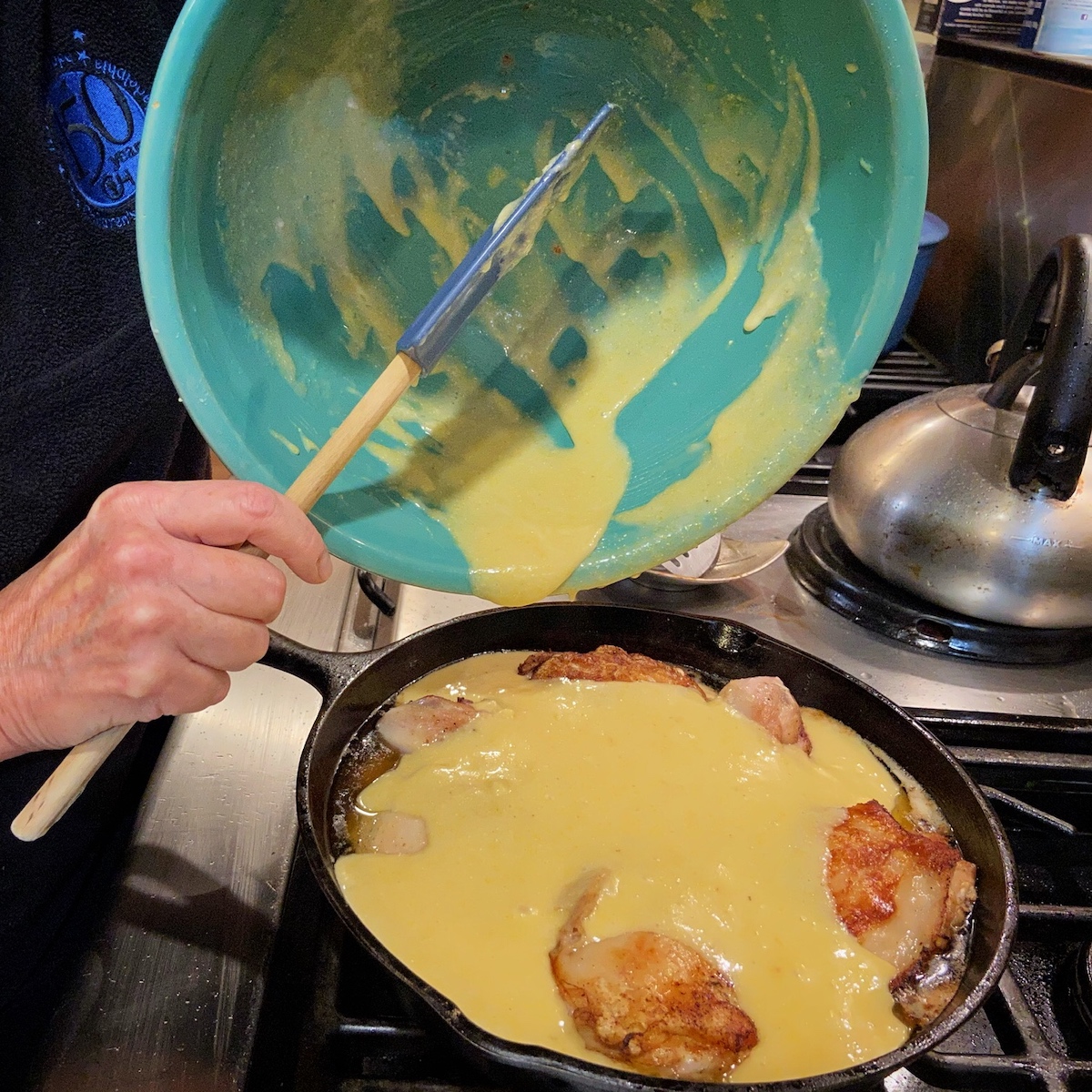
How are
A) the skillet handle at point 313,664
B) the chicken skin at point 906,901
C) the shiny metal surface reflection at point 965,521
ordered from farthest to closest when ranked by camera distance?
the shiny metal surface reflection at point 965,521 → the skillet handle at point 313,664 → the chicken skin at point 906,901

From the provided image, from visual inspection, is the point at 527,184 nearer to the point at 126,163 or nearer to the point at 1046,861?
the point at 126,163

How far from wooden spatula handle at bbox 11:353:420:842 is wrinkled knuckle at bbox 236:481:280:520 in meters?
0.04

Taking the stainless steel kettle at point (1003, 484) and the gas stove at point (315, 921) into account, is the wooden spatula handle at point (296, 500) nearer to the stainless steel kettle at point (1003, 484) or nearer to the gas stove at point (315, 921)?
the gas stove at point (315, 921)

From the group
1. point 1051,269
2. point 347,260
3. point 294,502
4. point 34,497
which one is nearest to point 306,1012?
point 294,502

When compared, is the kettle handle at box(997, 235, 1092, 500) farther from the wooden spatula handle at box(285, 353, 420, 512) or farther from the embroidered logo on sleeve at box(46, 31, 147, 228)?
the embroidered logo on sleeve at box(46, 31, 147, 228)

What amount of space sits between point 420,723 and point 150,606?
20.3 inches

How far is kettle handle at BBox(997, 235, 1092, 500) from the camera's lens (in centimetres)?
120

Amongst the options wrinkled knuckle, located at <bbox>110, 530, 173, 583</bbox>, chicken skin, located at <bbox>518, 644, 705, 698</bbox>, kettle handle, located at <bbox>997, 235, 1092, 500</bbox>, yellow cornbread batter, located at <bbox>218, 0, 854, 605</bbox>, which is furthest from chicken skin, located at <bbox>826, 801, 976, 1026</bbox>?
wrinkled knuckle, located at <bbox>110, 530, 173, 583</bbox>

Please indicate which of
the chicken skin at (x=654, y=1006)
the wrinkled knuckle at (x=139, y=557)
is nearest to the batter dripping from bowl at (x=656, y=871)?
the chicken skin at (x=654, y=1006)

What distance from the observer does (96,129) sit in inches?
41.2

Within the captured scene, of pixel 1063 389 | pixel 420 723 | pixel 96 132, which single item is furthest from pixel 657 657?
pixel 96 132

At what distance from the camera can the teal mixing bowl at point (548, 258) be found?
2.68 feet

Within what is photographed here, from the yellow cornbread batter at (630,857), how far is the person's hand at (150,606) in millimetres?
359

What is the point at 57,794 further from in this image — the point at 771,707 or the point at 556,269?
the point at 771,707
